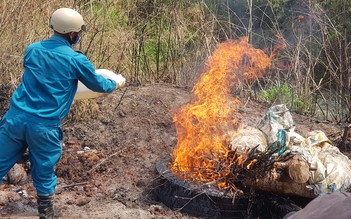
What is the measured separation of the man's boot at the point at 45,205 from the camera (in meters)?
4.96

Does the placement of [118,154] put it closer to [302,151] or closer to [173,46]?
[302,151]

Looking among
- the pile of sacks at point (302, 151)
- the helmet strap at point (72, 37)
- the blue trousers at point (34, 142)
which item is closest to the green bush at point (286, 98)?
the pile of sacks at point (302, 151)

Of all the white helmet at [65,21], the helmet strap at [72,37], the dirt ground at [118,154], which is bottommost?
the dirt ground at [118,154]

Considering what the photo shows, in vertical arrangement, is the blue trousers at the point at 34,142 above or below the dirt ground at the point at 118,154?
above

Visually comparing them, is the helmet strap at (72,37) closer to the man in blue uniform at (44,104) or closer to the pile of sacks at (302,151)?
A: the man in blue uniform at (44,104)

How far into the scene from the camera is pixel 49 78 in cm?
484

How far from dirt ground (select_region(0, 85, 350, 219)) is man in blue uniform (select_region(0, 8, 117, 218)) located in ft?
3.19

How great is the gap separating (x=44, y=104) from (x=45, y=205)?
3.14 feet

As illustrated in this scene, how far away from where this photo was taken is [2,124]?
192 inches

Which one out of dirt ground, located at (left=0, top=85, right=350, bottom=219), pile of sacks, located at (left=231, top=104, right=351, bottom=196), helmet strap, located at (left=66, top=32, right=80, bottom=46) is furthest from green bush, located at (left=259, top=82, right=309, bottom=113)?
helmet strap, located at (left=66, top=32, right=80, bottom=46)

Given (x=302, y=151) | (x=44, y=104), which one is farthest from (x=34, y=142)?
(x=302, y=151)

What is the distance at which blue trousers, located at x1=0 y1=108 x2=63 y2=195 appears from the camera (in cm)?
477

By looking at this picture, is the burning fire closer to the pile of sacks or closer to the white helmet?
the pile of sacks

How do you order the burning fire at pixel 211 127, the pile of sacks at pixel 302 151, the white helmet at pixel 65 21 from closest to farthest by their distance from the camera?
the white helmet at pixel 65 21 < the pile of sacks at pixel 302 151 < the burning fire at pixel 211 127
